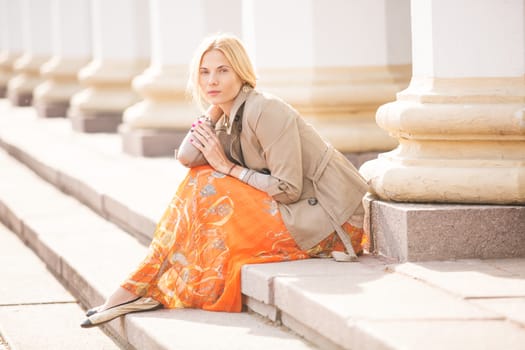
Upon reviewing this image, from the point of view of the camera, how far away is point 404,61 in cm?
855

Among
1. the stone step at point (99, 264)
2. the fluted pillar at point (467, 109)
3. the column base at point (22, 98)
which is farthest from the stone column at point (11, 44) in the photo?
the fluted pillar at point (467, 109)

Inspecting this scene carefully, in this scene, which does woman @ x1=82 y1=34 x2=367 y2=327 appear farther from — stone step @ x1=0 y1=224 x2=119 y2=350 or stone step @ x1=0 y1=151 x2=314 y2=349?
stone step @ x1=0 y1=224 x2=119 y2=350

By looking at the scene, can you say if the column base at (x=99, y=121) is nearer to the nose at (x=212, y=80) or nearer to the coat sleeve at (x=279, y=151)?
the nose at (x=212, y=80)

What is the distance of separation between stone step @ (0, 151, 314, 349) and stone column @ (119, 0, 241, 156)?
100cm

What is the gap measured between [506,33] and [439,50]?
0.32 metres

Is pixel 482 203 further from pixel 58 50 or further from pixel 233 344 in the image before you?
pixel 58 50

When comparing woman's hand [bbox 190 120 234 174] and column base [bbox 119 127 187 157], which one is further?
column base [bbox 119 127 187 157]

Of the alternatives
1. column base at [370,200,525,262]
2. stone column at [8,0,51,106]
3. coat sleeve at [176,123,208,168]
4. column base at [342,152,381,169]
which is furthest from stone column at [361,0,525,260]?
stone column at [8,0,51,106]

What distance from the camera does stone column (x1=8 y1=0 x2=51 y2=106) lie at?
19562mm

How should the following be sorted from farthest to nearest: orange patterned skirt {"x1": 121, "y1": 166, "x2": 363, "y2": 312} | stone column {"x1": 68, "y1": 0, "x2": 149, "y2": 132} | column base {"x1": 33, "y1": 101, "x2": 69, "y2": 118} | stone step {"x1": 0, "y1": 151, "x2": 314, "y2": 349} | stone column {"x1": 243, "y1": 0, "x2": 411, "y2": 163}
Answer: column base {"x1": 33, "y1": 101, "x2": 69, "y2": 118} < stone column {"x1": 68, "y1": 0, "x2": 149, "y2": 132} < stone column {"x1": 243, "y1": 0, "x2": 411, "y2": 163} < orange patterned skirt {"x1": 121, "y1": 166, "x2": 363, "y2": 312} < stone step {"x1": 0, "y1": 151, "x2": 314, "y2": 349}

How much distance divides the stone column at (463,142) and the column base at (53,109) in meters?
11.7

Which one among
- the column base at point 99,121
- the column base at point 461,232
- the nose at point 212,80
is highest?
the nose at point 212,80

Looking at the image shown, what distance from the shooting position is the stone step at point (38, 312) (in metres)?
6.09

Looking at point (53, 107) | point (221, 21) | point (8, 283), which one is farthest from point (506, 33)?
point (53, 107)
